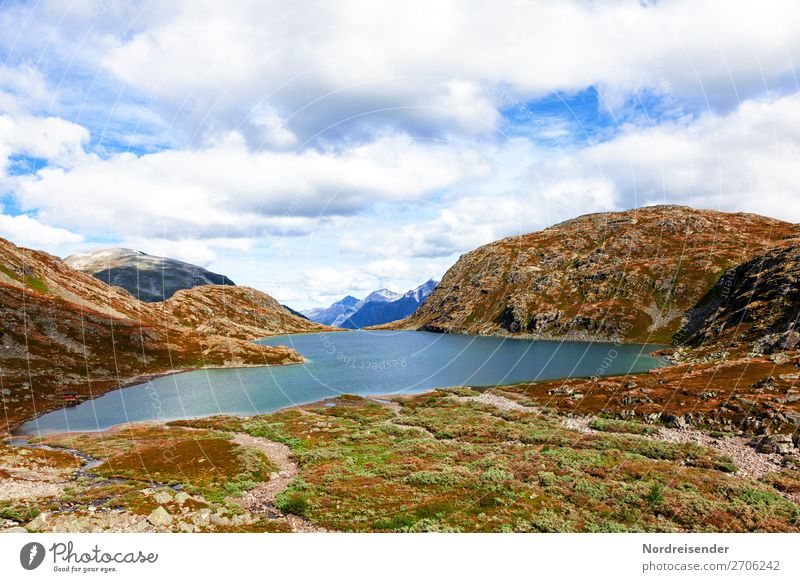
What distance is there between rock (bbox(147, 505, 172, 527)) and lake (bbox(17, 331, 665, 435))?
4930cm

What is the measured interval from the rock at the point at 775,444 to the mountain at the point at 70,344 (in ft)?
317

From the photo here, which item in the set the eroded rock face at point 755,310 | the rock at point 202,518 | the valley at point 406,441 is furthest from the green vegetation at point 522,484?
the eroded rock face at point 755,310

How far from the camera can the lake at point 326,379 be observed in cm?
7412

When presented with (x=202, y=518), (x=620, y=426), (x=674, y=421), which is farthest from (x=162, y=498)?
(x=674, y=421)

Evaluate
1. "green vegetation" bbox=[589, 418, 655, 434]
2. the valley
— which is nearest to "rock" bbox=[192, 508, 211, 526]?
the valley

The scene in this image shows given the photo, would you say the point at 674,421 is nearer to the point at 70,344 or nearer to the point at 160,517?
the point at 160,517

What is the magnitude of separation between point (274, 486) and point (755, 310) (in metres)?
156

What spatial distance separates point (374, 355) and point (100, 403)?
91.8m

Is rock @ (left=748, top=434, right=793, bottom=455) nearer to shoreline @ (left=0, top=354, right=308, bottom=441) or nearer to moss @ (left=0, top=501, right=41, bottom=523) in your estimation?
moss @ (left=0, top=501, right=41, bottom=523)

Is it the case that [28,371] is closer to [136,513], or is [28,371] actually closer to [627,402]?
[136,513]

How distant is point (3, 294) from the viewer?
101938 millimetres

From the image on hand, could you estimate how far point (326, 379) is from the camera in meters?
112

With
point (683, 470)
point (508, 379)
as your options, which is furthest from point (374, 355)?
point (683, 470)

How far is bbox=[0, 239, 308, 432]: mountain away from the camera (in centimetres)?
8450
